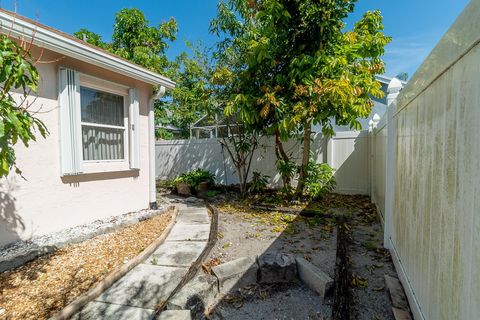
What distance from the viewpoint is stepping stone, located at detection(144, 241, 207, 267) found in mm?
3139

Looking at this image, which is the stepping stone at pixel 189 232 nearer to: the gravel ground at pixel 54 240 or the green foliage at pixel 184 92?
the gravel ground at pixel 54 240

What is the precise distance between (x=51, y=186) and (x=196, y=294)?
2.74m

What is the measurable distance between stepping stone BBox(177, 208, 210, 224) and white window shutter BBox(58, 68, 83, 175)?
195cm

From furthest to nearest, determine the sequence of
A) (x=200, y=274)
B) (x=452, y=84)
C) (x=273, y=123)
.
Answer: (x=273, y=123), (x=200, y=274), (x=452, y=84)

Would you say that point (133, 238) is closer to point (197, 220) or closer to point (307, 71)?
point (197, 220)

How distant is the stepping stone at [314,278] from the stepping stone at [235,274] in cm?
50

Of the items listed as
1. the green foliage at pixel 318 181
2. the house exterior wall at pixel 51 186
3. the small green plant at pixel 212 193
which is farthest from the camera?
the small green plant at pixel 212 193

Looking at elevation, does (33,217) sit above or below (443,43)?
below

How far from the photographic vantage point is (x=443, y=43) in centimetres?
146

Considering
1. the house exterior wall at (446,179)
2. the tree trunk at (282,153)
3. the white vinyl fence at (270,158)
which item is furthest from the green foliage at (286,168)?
the house exterior wall at (446,179)

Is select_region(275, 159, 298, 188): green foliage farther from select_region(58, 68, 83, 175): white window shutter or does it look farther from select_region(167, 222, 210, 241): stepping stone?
select_region(58, 68, 83, 175): white window shutter

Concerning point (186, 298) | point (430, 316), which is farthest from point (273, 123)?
point (430, 316)

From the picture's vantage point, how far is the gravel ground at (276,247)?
243 centimetres

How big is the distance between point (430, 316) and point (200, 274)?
208 cm
